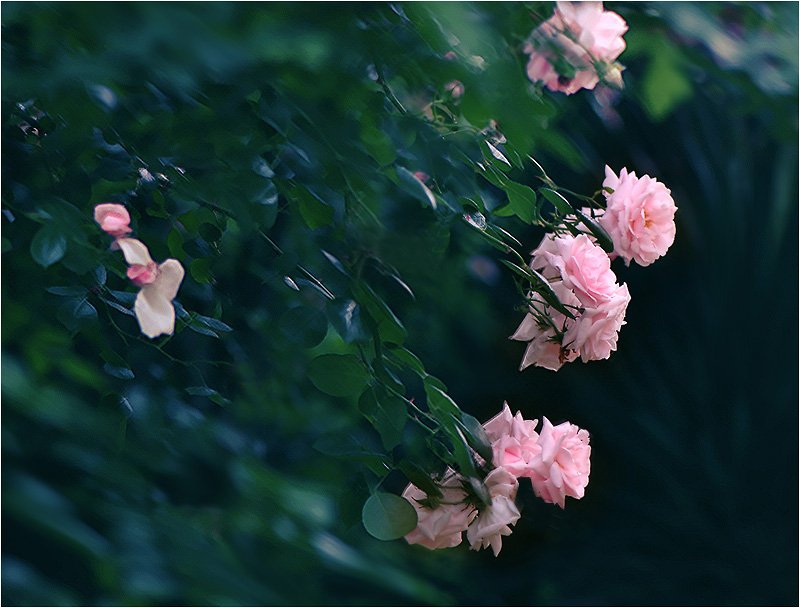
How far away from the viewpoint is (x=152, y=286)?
536 millimetres

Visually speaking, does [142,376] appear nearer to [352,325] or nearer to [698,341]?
[352,325]

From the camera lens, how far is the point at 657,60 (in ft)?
1.49

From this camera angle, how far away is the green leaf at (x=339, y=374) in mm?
544

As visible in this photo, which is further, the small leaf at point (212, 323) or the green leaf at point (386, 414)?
the small leaf at point (212, 323)

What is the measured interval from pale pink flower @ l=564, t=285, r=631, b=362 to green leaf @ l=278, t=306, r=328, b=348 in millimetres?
259

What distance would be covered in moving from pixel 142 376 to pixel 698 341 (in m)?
1.77

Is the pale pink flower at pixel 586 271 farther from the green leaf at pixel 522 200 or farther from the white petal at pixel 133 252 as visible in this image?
the white petal at pixel 133 252

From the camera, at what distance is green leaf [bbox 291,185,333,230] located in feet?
1.80

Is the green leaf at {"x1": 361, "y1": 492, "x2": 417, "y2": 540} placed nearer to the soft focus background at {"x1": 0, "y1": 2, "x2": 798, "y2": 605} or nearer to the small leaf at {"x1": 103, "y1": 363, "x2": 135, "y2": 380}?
the soft focus background at {"x1": 0, "y1": 2, "x2": 798, "y2": 605}

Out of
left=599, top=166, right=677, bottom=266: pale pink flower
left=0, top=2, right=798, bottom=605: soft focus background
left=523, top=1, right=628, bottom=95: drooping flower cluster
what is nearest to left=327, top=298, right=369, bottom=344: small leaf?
left=0, top=2, right=798, bottom=605: soft focus background

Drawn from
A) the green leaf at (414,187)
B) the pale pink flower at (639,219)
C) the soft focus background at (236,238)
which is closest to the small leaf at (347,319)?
the soft focus background at (236,238)

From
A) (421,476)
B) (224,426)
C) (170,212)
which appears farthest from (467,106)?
(224,426)

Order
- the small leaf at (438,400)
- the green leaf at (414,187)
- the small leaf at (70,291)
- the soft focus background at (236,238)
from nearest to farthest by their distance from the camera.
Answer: the soft focus background at (236,238) < the green leaf at (414,187) < the small leaf at (438,400) < the small leaf at (70,291)

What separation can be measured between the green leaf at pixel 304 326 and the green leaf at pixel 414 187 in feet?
0.45
